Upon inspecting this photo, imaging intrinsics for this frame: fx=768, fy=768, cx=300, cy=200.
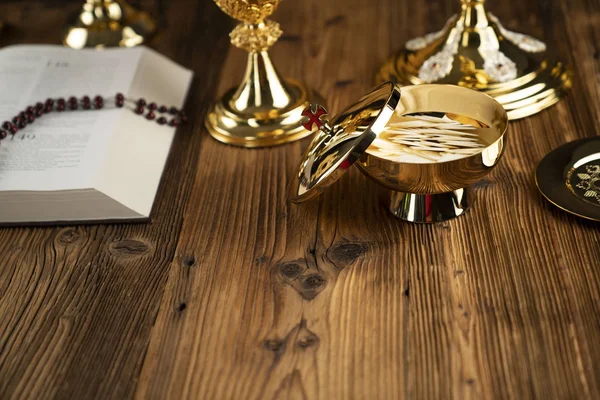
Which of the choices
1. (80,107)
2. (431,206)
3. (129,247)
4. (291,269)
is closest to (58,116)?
(80,107)

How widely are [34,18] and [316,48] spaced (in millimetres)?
601

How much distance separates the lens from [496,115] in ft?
3.08

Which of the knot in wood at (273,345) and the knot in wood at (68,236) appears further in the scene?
the knot in wood at (68,236)

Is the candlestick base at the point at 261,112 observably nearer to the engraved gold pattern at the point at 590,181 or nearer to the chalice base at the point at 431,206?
the chalice base at the point at 431,206

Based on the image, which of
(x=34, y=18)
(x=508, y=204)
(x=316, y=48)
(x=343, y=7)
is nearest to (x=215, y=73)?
(x=316, y=48)

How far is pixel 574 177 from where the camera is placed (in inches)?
37.4

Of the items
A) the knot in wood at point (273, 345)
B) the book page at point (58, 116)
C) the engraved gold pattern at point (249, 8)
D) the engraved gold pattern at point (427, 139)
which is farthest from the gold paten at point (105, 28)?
the knot in wood at point (273, 345)

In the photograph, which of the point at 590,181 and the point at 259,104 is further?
the point at 259,104

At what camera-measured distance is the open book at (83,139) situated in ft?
3.24

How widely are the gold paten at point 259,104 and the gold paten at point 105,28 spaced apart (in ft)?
1.17

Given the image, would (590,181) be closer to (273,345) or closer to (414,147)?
(414,147)

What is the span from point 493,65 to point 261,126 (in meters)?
0.35

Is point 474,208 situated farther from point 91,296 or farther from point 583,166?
point 91,296

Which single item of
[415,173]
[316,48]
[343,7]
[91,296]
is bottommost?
[91,296]
